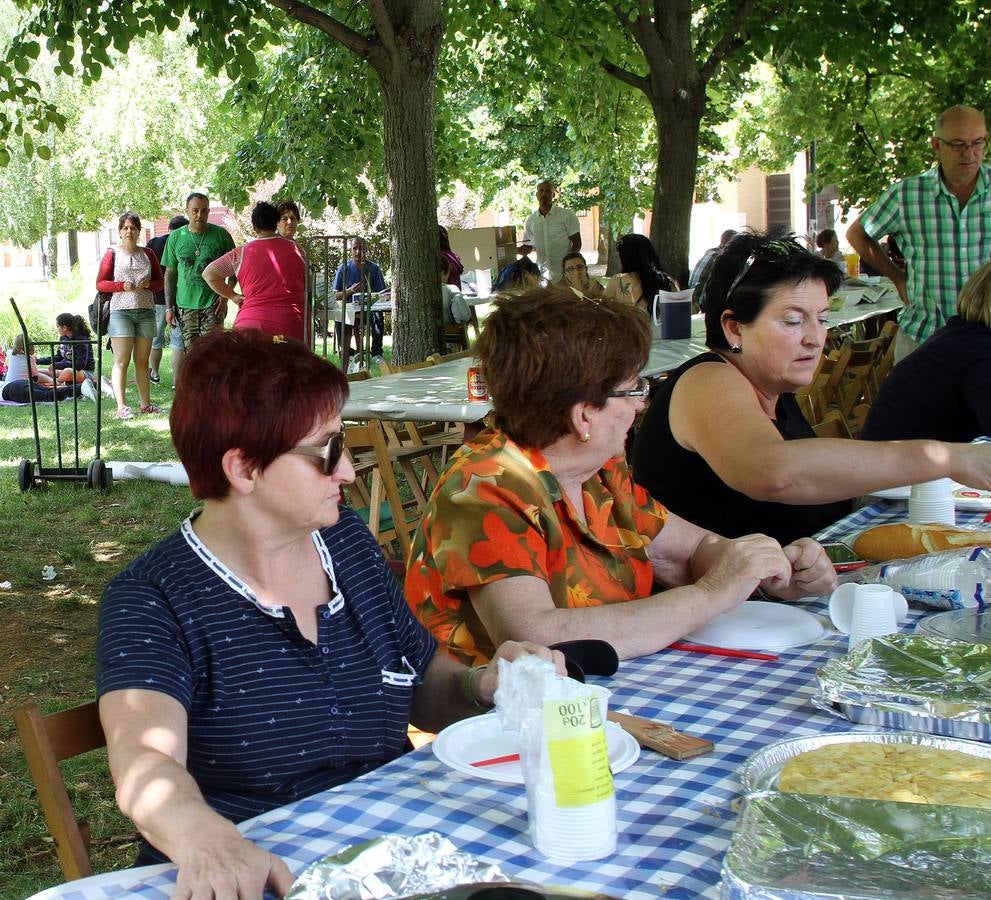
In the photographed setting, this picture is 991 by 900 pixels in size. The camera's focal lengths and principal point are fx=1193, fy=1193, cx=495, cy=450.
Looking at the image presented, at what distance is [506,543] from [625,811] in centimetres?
85

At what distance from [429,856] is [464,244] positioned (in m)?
17.0

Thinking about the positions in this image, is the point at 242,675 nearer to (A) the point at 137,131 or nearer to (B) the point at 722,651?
(B) the point at 722,651

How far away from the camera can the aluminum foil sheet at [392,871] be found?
1192 millimetres

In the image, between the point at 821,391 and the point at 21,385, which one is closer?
the point at 821,391

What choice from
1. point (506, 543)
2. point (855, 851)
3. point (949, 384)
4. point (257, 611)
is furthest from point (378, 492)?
point (855, 851)

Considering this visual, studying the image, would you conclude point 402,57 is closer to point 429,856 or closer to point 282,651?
point 282,651

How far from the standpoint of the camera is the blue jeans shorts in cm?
1116

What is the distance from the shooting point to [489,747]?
169cm

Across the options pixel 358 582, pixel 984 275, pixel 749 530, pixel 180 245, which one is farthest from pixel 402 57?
pixel 358 582

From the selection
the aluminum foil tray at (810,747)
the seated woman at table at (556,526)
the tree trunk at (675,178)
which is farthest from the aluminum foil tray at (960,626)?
the tree trunk at (675,178)

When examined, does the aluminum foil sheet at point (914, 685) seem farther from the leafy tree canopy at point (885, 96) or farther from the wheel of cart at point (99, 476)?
the leafy tree canopy at point (885, 96)

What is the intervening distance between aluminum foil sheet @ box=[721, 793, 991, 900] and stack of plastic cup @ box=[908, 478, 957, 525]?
182 centimetres

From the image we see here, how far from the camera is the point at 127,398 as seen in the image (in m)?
12.6

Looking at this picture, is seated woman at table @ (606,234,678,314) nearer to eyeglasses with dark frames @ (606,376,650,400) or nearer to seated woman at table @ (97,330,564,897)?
eyeglasses with dark frames @ (606,376,650,400)
